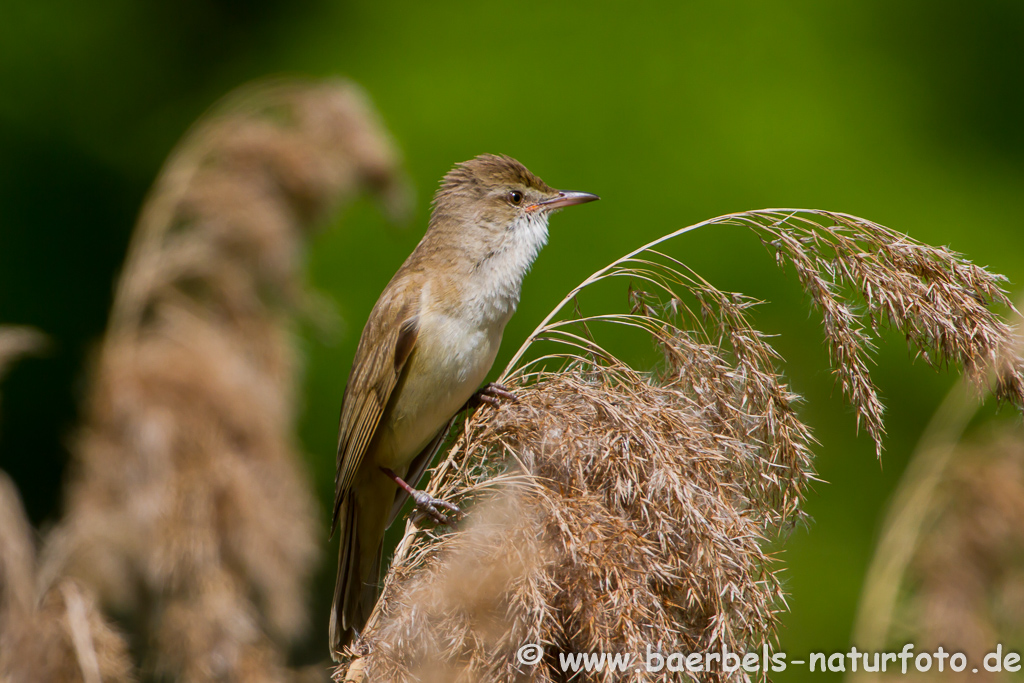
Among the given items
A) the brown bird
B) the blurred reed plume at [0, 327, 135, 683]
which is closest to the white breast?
the brown bird

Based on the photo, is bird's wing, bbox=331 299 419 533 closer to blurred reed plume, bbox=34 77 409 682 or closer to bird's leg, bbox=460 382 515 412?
bird's leg, bbox=460 382 515 412

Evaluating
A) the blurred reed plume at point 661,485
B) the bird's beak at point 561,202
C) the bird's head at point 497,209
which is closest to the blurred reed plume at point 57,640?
the blurred reed plume at point 661,485

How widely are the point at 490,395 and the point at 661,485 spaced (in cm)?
78

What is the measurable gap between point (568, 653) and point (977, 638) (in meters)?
1.66

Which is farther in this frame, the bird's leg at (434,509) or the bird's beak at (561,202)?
the bird's beak at (561,202)

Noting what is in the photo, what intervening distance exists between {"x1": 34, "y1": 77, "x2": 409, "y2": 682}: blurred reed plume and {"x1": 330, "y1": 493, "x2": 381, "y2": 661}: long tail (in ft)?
0.78

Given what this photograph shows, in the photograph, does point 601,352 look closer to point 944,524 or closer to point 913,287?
point 913,287

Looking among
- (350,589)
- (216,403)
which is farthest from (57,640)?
(216,403)

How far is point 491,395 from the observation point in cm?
242

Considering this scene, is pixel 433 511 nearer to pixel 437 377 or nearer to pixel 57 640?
pixel 437 377

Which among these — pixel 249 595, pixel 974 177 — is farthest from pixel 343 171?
pixel 974 177

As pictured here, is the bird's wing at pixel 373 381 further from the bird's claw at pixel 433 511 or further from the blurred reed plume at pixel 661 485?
the blurred reed plume at pixel 661 485

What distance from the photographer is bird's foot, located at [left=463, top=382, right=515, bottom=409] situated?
84.5 inches

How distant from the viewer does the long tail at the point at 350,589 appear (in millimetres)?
2426
